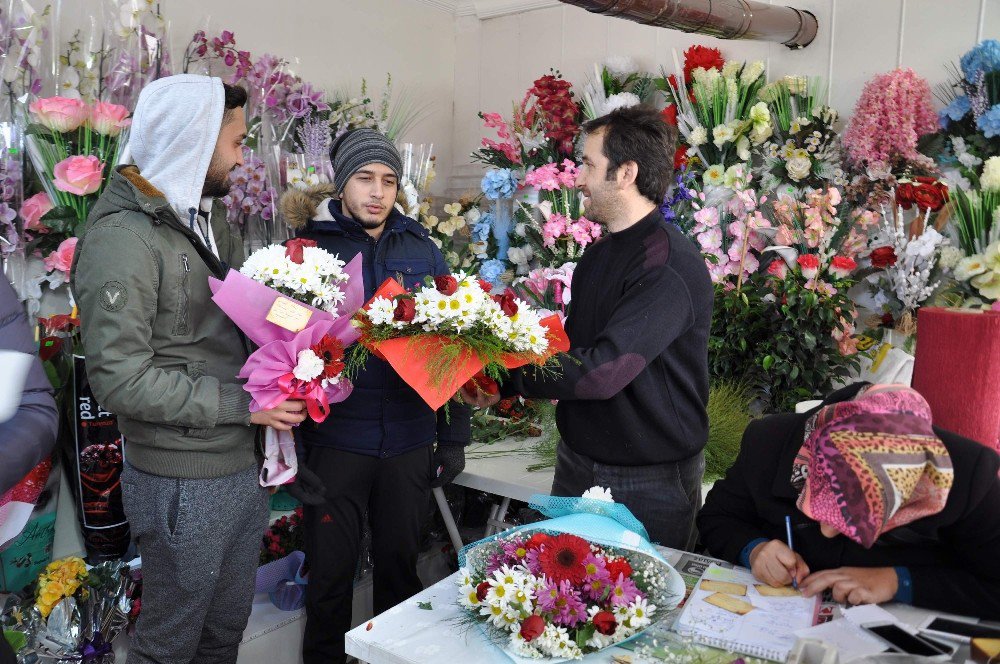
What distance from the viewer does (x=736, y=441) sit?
3053mm

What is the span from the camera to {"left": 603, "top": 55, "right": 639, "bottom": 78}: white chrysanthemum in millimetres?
4184

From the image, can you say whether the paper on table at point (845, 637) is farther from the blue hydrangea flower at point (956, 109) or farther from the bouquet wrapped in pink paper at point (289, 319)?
the blue hydrangea flower at point (956, 109)

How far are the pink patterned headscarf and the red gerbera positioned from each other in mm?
413

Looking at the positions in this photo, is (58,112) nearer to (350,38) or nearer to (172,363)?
(172,363)

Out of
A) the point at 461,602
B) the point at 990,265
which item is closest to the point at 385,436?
the point at 461,602

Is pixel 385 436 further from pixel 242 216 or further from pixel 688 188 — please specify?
pixel 688 188

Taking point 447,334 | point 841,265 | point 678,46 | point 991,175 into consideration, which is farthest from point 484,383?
point 678,46

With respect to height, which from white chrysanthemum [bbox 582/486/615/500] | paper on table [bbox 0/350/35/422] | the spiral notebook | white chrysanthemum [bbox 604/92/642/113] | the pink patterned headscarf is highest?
white chrysanthemum [bbox 604/92/642/113]

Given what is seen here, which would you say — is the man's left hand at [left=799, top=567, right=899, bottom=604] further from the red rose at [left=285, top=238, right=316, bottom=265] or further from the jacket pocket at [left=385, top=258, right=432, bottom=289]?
the jacket pocket at [left=385, top=258, right=432, bottom=289]

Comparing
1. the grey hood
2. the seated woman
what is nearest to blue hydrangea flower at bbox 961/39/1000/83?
the seated woman

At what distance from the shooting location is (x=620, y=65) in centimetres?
419

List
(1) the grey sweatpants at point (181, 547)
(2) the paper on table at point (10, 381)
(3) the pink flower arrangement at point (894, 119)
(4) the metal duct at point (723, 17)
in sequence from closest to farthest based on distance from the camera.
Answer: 1. (2) the paper on table at point (10, 381)
2. (1) the grey sweatpants at point (181, 547)
3. (4) the metal duct at point (723, 17)
4. (3) the pink flower arrangement at point (894, 119)

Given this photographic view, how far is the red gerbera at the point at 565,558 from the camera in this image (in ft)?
4.60

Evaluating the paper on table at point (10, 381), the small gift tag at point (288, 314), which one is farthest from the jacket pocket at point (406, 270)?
the paper on table at point (10, 381)
